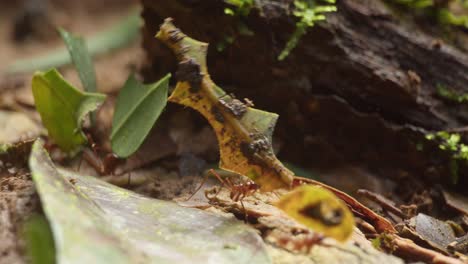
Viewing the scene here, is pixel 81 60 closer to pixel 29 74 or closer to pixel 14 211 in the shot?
pixel 14 211

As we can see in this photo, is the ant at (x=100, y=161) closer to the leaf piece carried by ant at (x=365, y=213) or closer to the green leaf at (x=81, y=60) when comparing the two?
the green leaf at (x=81, y=60)

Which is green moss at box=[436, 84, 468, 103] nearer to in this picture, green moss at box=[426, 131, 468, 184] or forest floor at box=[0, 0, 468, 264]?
green moss at box=[426, 131, 468, 184]

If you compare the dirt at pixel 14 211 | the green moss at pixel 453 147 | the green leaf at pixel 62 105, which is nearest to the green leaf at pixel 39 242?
the dirt at pixel 14 211

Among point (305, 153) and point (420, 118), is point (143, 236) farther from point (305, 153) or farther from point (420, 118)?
point (420, 118)

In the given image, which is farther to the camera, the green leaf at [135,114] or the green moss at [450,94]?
the green moss at [450,94]

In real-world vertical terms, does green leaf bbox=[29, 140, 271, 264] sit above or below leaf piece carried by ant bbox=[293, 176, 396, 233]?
above

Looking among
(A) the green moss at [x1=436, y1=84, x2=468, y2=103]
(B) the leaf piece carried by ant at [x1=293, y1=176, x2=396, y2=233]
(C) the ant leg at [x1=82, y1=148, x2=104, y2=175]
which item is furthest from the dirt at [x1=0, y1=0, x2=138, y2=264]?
(A) the green moss at [x1=436, y1=84, x2=468, y2=103]

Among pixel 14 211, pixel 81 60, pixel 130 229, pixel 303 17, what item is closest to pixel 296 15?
pixel 303 17
